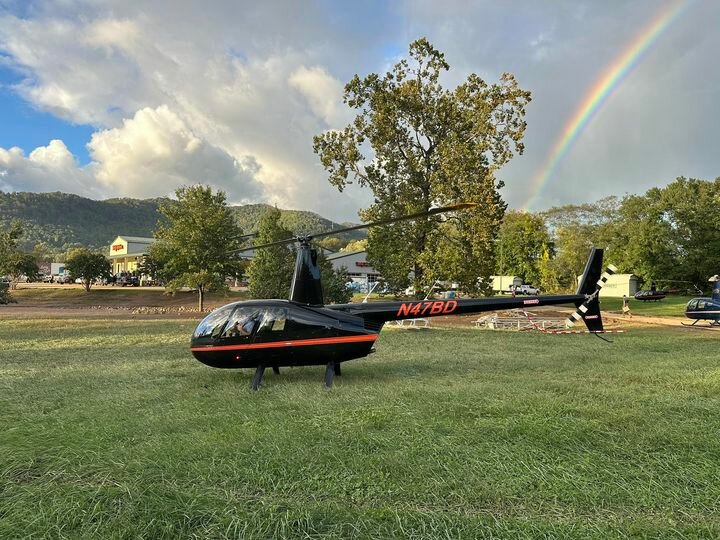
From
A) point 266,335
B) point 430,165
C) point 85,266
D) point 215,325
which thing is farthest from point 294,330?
point 85,266

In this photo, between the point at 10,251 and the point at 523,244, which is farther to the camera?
the point at 523,244

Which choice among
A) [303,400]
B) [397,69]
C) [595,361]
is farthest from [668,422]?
[397,69]

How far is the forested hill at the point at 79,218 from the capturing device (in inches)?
5659

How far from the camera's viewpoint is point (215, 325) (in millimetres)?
8047

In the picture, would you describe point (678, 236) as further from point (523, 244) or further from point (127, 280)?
point (127, 280)

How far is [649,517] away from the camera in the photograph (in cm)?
339

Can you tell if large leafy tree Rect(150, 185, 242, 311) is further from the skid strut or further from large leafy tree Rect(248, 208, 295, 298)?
the skid strut

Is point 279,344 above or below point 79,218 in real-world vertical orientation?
below

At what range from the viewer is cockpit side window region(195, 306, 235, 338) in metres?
8.02

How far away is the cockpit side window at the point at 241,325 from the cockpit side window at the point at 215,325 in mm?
101

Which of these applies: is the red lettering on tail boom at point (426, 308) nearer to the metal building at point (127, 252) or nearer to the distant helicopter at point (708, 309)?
the distant helicopter at point (708, 309)

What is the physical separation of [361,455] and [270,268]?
22.1 m

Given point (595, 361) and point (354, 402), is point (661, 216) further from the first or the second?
point (354, 402)

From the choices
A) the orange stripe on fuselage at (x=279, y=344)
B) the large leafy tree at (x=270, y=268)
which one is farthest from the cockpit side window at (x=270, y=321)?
the large leafy tree at (x=270, y=268)
